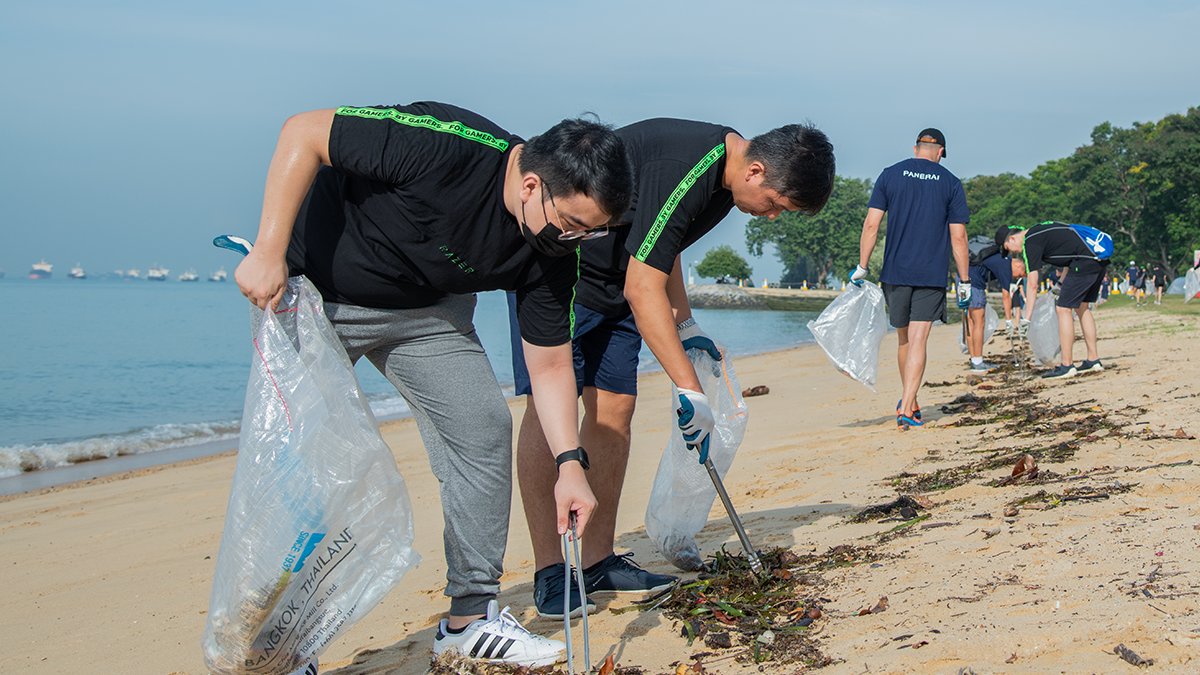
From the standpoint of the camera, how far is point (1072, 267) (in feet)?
27.3

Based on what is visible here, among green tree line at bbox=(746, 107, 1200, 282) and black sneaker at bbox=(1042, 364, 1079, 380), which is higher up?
green tree line at bbox=(746, 107, 1200, 282)

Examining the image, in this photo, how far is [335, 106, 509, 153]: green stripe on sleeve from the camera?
2.52 metres

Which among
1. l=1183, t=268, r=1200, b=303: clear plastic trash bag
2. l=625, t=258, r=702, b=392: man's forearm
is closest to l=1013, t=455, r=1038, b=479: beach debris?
l=625, t=258, r=702, b=392: man's forearm

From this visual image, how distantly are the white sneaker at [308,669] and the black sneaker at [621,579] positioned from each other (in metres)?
0.94

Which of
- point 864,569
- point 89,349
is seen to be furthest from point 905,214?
point 89,349

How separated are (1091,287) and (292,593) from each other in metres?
7.39

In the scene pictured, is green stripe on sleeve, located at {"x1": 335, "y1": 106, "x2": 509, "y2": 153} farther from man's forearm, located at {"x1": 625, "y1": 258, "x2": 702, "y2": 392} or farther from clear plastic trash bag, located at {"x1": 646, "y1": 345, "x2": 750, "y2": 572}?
clear plastic trash bag, located at {"x1": 646, "y1": 345, "x2": 750, "y2": 572}

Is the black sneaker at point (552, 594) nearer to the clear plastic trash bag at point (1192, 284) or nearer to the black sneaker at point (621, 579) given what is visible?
the black sneaker at point (621, 579)

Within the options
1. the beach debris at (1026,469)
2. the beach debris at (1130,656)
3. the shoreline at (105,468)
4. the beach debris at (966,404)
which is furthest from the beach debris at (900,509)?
the shoreline at (105,468)

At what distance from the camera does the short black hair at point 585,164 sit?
2348mm

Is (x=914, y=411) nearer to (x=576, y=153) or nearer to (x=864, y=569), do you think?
(x=864, y=569)

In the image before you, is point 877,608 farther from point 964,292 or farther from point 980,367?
point 980,367

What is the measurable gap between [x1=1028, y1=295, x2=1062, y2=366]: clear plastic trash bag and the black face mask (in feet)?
24.9

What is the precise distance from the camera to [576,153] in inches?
92.7
